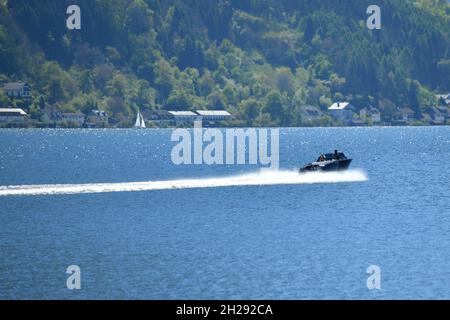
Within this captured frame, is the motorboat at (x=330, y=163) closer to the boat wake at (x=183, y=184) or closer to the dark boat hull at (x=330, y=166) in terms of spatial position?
the dark boat hull at (x=330, y=166)

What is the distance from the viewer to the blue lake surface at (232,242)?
69375mm

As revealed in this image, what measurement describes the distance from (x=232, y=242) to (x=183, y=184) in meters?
48.2

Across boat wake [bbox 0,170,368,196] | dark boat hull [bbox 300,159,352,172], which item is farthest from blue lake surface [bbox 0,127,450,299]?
dark boat hull [bbox 300,159,352,172]

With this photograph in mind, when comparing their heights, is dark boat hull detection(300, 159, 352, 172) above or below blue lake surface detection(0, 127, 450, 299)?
above

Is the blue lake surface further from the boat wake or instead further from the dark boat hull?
the dark boat hull

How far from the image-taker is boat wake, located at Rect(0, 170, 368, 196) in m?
125

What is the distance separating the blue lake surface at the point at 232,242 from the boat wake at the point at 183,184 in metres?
2.08

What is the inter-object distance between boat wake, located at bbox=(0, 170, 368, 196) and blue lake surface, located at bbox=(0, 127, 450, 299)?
6.84 ft

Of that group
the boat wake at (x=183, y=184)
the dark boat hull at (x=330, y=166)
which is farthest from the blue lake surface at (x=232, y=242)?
the dark boat hull at (x=330, y=166)

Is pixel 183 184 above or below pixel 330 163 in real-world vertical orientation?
below

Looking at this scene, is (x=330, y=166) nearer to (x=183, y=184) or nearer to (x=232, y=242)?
(x=183, y=184)

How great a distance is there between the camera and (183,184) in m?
135

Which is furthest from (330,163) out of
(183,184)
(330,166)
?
(183,184)
